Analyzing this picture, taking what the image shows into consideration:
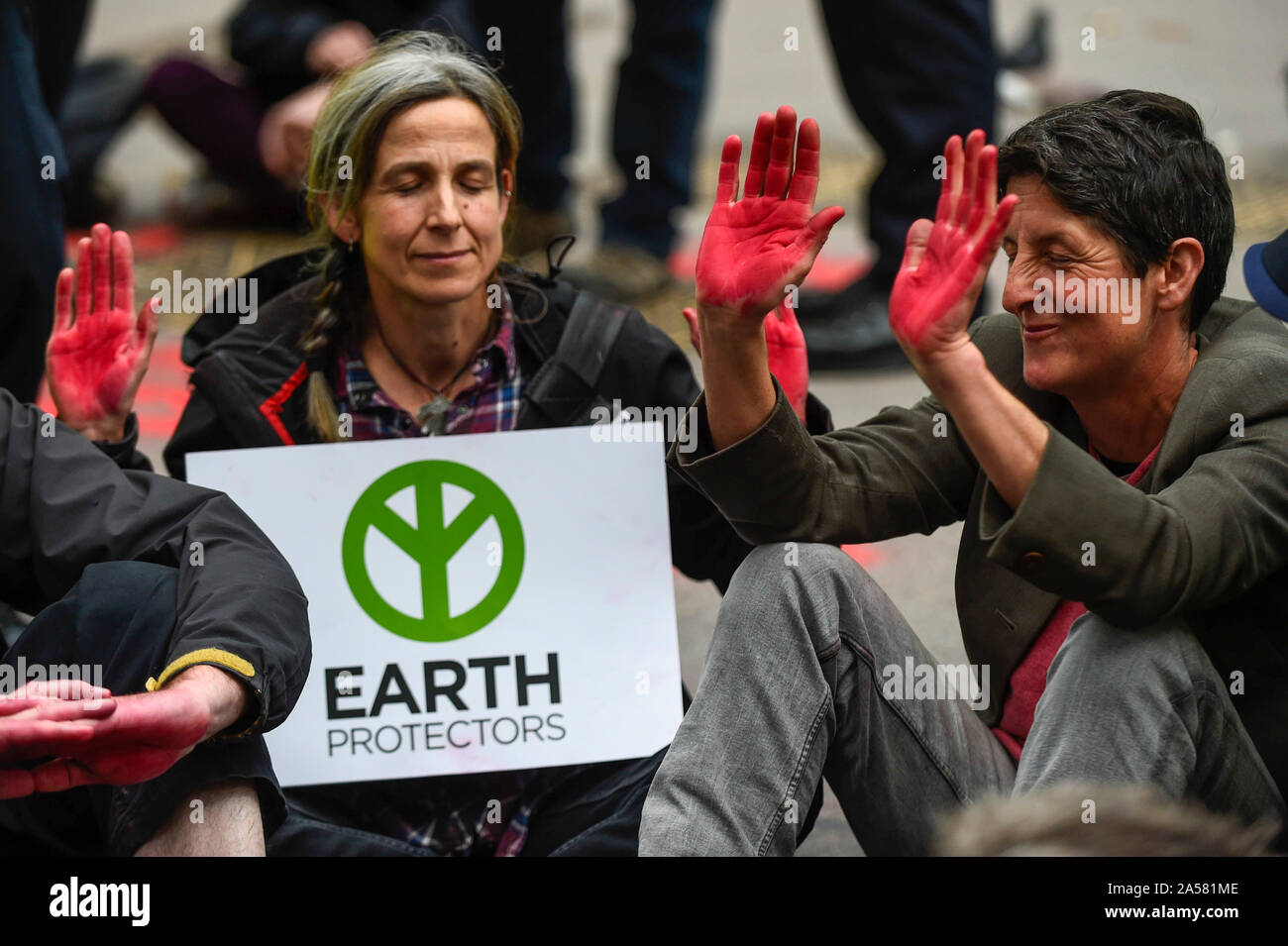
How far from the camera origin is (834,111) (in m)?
7.58

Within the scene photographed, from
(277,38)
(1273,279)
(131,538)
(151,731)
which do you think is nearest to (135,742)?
(151,731)

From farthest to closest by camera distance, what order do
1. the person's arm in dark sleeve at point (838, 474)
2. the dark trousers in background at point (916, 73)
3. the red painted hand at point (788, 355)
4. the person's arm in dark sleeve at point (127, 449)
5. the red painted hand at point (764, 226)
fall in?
1. the dark trousers in background at point (916, 73)
2. the person's arm in dark sleeve at point (127, 449)
3. the red painted hand at point (788, 355)
4. the person's arm in dark sleeve at point (838, 474)
5. the red painted hand at point (764, 226)

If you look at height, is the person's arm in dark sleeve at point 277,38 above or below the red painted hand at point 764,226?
above

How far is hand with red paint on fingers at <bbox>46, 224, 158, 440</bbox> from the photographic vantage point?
2812 millimetres

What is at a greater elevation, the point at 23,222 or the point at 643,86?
the point at 643,86

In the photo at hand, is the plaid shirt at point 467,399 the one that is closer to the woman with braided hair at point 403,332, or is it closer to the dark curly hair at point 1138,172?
the woman with braided hair at point 403,332

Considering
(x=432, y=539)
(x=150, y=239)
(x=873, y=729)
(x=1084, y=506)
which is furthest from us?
(x=150, y=239)

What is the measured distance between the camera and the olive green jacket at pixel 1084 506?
6.87 ft

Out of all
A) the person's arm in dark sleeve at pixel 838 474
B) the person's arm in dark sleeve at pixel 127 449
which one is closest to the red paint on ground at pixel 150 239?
the person's arm in dark sleeve at pixel 127 449

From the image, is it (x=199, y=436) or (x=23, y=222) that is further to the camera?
(x=23, y=222)

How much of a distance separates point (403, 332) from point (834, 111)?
A: 498 cm

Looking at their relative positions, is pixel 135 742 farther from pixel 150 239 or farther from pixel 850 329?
pixel 150 239

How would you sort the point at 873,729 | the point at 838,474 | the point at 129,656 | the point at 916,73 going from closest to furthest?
Answer: 1. the point at 129,656
2. the point at 873,729
3. the point at 838,474
4. the point at 916,73

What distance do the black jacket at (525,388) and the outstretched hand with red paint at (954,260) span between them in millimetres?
691
